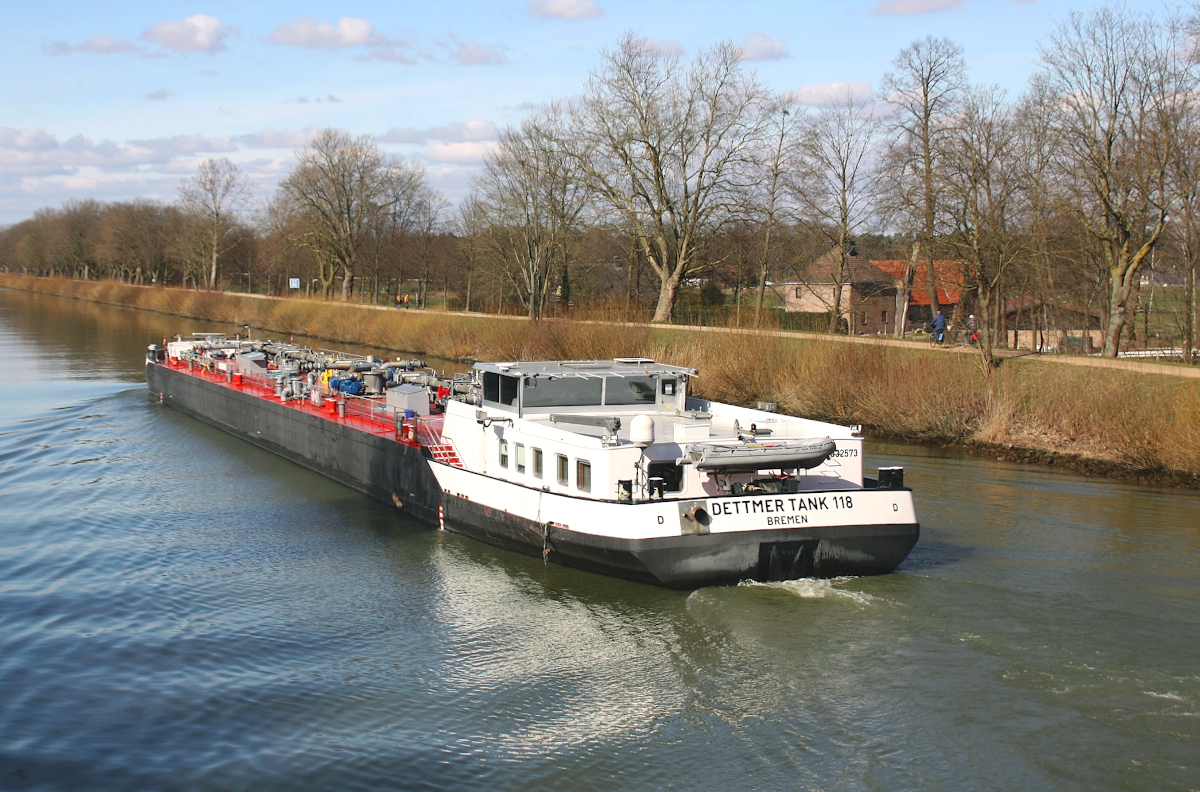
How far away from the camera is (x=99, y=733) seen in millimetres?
12719

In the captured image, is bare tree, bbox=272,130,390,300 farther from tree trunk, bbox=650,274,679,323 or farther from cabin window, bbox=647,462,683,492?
cabin window, bbox=647,462,683,492

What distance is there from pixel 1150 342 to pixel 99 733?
Result: 53023 millimetres

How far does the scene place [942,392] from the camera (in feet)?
106

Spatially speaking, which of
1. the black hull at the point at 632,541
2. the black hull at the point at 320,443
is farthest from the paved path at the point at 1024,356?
the black hull at the point at 632,541

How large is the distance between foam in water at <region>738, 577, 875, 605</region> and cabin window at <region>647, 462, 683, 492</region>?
6.68ft

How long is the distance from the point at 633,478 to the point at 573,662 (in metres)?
3.65

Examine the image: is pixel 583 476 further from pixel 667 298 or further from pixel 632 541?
pixel 667 298

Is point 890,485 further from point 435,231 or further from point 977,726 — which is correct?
point 435,231

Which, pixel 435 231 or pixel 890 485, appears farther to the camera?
pixel 435 231

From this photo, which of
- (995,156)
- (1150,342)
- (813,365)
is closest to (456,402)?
(813,365)

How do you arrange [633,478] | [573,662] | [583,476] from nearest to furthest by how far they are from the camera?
[573,662]
[633,478]
[583,476]

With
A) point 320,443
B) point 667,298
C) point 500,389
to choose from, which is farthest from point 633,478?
point 667,298

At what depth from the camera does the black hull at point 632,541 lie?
16.3m

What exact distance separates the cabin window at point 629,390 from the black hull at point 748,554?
4.02 meters
